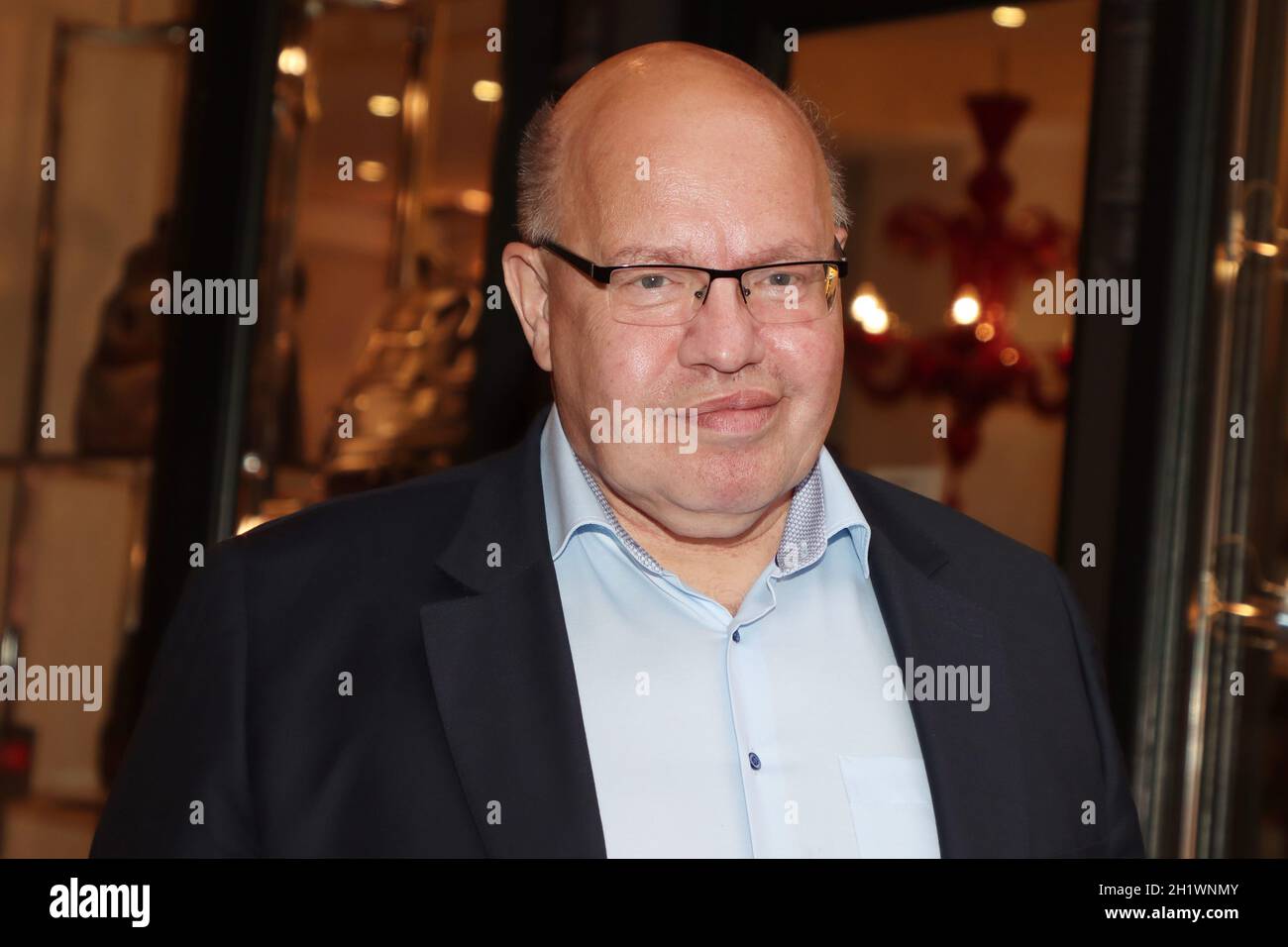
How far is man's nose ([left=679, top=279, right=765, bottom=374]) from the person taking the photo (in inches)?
62.5

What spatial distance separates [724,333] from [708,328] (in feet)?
0.06

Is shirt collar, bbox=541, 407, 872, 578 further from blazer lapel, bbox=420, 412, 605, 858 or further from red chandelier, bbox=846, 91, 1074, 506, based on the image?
red chandelier, bbox=846, 91, 1074, 506

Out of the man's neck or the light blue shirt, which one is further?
the man's neck

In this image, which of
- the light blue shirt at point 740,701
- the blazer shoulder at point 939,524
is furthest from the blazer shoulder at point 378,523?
the blazer shoulder at point 939,524

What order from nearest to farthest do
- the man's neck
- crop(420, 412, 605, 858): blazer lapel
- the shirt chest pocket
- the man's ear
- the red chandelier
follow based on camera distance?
crop(420, 412, 605, 858): blazer lapel < the shirt chest pocket < the man's neck < the man's ear < the red chandelier

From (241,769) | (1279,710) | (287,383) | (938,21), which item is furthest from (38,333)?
(1279,710)

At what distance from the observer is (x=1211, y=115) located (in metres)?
2.59

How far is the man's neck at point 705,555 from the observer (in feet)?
5.54

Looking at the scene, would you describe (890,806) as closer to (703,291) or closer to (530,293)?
(703,291)

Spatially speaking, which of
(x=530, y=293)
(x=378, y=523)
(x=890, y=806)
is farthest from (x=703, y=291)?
(x=890, y=806)

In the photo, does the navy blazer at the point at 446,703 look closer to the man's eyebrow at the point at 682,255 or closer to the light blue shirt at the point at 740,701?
the light blue shirt at the point at 740,701

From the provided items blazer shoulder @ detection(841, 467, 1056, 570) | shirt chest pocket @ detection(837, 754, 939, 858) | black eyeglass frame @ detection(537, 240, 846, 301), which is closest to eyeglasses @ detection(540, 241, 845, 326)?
black eyeglass frame @ detection(537, 240, 846, 301)

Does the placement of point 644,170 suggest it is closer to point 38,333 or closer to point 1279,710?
point 1279,710

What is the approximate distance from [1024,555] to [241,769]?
944 millimetres
